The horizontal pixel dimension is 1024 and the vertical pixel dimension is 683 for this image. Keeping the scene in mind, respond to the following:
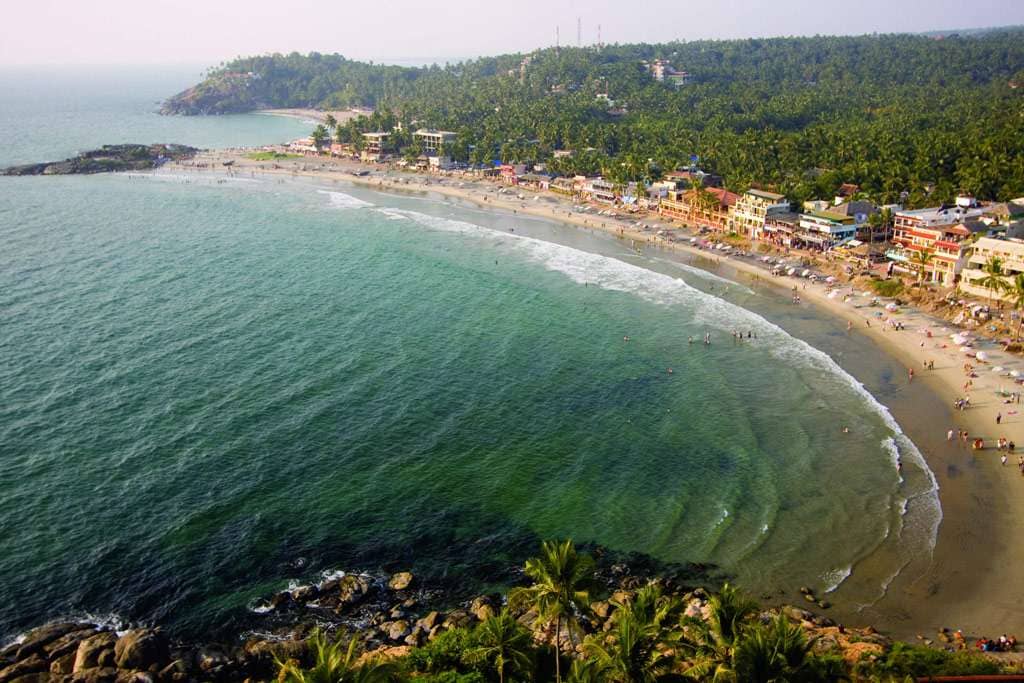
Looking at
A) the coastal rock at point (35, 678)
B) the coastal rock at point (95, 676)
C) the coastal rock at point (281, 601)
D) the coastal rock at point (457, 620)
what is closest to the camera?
the coastal rock at point (35, 678)

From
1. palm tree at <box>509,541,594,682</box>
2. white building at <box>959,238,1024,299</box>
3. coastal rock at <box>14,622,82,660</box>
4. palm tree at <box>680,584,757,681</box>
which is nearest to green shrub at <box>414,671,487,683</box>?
palm tree at <box>509,541,594,682</box>

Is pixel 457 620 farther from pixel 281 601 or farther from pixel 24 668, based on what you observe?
pixel 24 668

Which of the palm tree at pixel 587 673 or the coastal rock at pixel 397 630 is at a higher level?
the palm tree at pixel 587 673

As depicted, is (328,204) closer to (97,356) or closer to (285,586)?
(97,356)

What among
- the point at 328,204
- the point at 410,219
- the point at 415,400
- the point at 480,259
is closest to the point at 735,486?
the point at 415,400

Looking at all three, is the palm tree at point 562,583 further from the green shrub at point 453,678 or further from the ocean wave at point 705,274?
the ocean wave at point 705,274

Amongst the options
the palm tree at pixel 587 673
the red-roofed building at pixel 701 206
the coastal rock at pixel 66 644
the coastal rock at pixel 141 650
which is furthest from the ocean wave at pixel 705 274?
the coastal rock at pixel 66 644

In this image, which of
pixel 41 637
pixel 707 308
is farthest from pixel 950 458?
pixel 41 637
